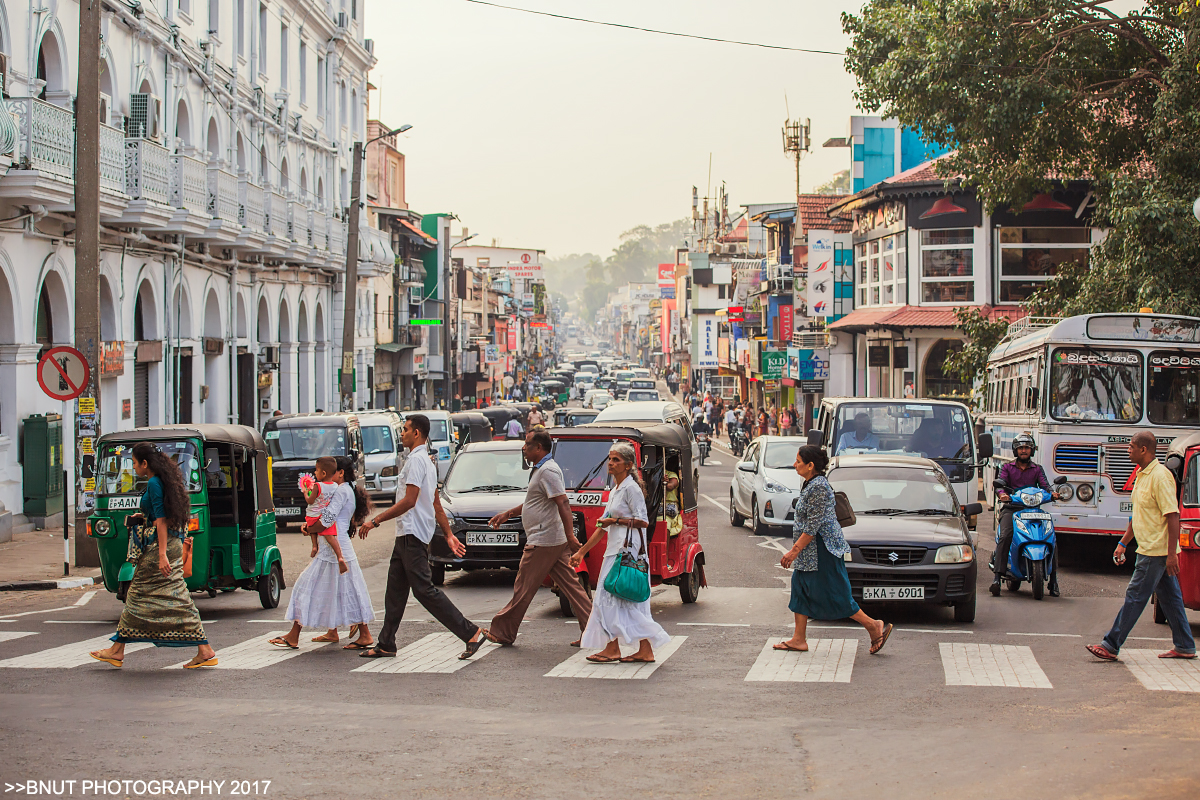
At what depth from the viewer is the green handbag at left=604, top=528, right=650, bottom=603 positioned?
32.4 ft

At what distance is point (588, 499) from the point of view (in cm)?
1335

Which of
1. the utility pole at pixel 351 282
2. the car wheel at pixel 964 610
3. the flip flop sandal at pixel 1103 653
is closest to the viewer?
the flip flop sandal at pixel 1103 653

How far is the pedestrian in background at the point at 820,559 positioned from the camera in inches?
410

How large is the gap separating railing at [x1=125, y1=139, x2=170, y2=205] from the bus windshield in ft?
55.1

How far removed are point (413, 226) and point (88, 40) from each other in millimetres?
50625

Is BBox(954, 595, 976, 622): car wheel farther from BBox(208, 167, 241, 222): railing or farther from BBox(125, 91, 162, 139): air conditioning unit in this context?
BBox(208, 167, 241, 222): railing

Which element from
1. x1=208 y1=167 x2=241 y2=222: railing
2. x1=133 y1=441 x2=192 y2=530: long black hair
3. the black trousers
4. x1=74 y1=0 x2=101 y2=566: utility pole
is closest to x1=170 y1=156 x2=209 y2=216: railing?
x1=208 y1=167 x2=241 y2=222: railing

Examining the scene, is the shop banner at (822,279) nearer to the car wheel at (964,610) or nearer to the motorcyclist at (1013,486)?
the motorcyclist at (1013,486)

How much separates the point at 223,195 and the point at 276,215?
18.4ft

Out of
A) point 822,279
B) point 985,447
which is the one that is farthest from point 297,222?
point 985,447

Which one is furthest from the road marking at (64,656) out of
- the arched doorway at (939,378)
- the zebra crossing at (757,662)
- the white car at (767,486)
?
the arched doorway at (939,378)

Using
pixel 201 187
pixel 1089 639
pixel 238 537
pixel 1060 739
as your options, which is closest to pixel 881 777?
pixel 1060 739

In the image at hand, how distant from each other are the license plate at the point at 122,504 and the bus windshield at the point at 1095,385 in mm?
12142

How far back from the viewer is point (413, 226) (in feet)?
220
